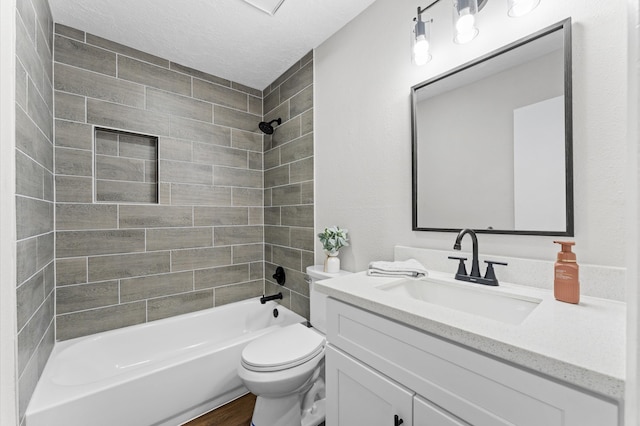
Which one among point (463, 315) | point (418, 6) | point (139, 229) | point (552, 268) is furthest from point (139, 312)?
point (418, 6)

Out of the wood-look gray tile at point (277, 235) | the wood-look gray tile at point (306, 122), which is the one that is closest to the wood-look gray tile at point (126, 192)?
the wood-look gray tile at point (277, 235)

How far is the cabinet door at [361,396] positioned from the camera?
819mm

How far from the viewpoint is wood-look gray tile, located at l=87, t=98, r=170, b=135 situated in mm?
1878

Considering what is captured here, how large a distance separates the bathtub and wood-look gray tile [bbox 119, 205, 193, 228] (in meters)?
0.75

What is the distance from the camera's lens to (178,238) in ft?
7.27

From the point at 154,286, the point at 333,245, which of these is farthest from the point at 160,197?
the point at 333,245

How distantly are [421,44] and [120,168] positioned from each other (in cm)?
215

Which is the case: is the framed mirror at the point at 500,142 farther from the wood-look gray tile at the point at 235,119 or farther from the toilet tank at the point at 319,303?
the wood-look gray tile at the point at 235,119

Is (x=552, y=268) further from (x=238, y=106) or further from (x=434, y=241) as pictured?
(x=238, y=106)

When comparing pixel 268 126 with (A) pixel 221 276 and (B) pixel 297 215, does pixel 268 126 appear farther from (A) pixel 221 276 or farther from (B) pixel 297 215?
(A) pixel 221 276

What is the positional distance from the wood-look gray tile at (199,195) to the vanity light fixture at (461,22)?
1.84 meters

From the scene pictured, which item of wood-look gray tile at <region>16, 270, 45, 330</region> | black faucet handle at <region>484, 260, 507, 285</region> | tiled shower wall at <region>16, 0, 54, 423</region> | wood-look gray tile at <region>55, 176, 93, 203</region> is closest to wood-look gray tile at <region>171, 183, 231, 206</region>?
wood-look gray tile at <region>55, 176, 93, 203</region>

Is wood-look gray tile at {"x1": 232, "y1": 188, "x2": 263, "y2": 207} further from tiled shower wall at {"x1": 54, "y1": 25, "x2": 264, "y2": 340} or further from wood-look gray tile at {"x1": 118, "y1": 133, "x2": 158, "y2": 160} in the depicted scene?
wood-look gray tile at {"x1": 118, "y1": 133, "x2": 158, "y2": 160}

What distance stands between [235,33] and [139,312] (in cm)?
215
